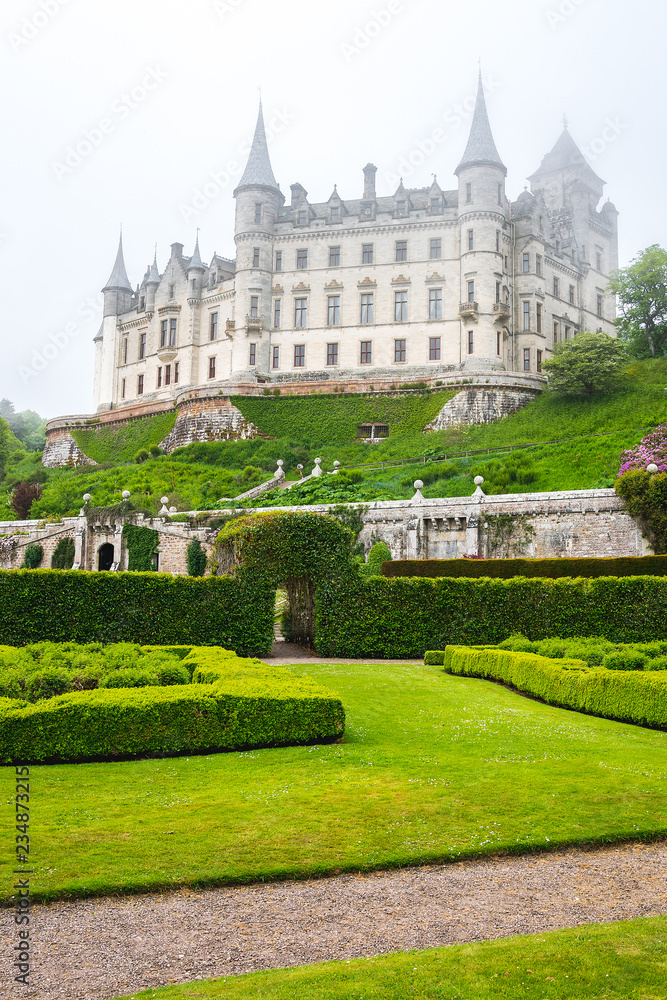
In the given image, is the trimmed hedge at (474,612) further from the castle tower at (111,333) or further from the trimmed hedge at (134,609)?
the castle tower at (111,333)

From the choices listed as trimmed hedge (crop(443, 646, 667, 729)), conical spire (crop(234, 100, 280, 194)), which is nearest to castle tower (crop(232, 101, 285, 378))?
conical spire (crop(234, 100, 280, 194))

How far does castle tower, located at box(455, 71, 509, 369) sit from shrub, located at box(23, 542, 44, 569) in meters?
31.6

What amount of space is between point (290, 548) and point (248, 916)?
16.8m

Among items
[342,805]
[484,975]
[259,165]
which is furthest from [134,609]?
[259,165]

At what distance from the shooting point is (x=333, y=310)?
63.0 m

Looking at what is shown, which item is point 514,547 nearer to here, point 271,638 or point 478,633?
point 478,633

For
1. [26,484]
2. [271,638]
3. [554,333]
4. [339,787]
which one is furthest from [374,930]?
[554,333]

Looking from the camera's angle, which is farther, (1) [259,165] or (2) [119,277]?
(2) [119,277]

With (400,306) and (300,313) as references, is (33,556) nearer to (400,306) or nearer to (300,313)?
(300,313)

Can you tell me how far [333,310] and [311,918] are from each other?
196 ft

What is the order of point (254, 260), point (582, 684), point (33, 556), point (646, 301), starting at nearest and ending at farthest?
point (582, 684) → point (33, 556) → point (646, 301) → point (254, 260)

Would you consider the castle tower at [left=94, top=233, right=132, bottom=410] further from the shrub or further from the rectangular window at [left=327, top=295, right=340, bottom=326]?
the shrub

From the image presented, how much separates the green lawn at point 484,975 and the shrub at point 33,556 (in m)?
40.0

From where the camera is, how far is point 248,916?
20.5 feet
